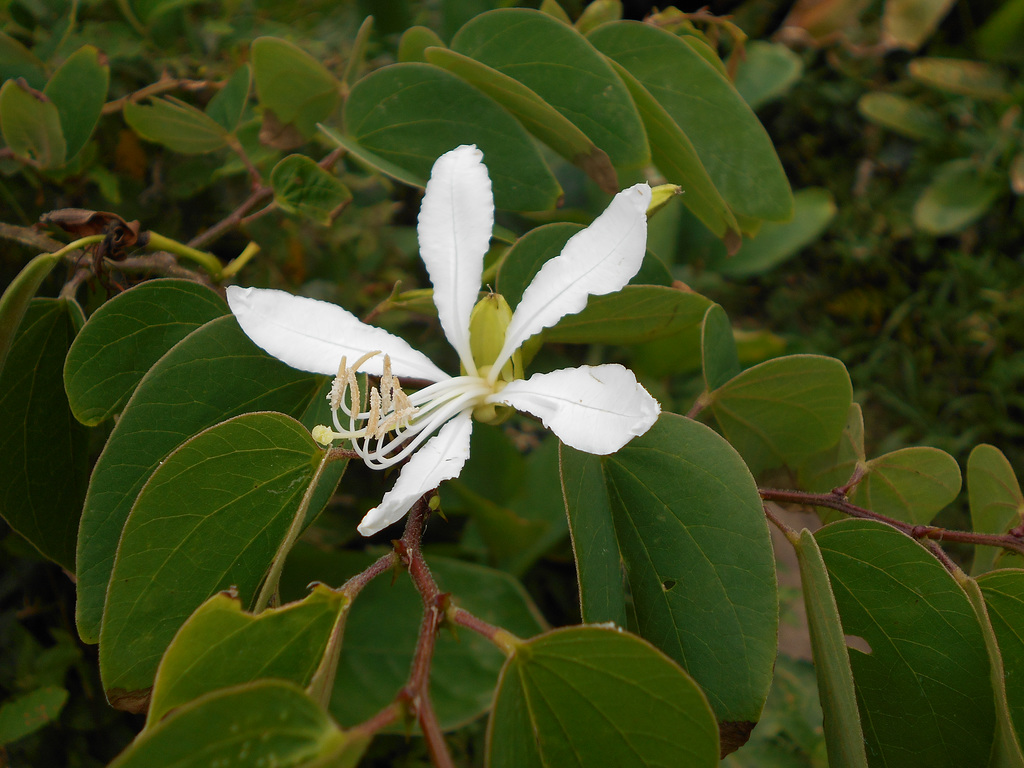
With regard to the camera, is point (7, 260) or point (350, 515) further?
point (350, 515)

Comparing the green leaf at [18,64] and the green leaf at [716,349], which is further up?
the green leaf at [18,64]

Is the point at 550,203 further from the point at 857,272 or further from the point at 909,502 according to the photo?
the point at 857,272

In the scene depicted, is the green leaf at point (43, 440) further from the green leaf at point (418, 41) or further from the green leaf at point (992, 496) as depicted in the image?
the green leaf at point (992, 496)

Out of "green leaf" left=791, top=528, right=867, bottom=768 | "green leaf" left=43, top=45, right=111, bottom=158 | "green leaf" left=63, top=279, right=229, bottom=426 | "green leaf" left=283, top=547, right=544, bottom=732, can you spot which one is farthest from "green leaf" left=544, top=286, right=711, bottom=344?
"green leaf" left=43, top=45, right=111, bottom=158

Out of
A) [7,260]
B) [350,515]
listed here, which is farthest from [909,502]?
[7,260]

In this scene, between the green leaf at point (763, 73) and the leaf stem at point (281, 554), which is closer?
the leaf stem at point (281, 554)

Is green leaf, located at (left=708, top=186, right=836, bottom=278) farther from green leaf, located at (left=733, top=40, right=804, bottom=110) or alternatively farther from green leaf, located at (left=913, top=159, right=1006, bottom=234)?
green leaf, located at (left=913, top=159, right=1006, bottom=234)

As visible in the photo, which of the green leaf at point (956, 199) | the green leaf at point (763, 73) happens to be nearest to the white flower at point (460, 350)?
the green leaf at point (763, 73)
